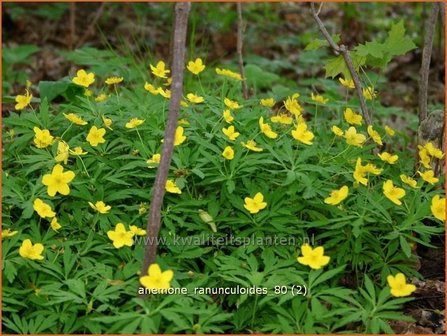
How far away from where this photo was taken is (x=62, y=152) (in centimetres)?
263

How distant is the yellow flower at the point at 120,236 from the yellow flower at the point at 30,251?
23cm

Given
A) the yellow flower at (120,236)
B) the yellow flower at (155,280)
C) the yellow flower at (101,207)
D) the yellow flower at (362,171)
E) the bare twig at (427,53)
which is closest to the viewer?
the yellow flower at (155,280)

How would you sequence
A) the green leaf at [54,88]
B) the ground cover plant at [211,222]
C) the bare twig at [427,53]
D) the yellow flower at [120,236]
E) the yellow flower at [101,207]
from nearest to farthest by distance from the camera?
1. the ground cover plant at [211,222]
2. the yellow flower at [120,236]
3. the yellow flower at [101,207]
4. the bare twig at [427,53]
5. the green leaf at [54,88]

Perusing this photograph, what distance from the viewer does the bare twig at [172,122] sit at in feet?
6.84

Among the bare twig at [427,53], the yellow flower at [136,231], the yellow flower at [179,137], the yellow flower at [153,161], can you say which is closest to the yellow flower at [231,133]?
the yellow flower at [179,137]

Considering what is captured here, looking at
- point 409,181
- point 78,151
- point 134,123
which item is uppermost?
point 134,123

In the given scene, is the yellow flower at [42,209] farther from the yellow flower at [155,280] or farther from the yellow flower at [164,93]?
the yellow flower at [164,93]

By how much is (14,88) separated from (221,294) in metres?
2.93

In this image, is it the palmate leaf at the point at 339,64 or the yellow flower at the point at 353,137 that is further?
the palmate leaf at the point at 339,64

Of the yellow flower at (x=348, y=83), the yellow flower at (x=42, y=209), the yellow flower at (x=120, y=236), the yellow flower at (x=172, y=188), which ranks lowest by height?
the yellow flower at (x=120, y=236)

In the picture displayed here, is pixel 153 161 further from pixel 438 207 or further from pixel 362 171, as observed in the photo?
pixel 438 207

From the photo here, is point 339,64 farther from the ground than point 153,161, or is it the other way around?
point 339,64

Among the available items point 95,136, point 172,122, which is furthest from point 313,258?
point 95,136

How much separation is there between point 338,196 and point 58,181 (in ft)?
3.16
